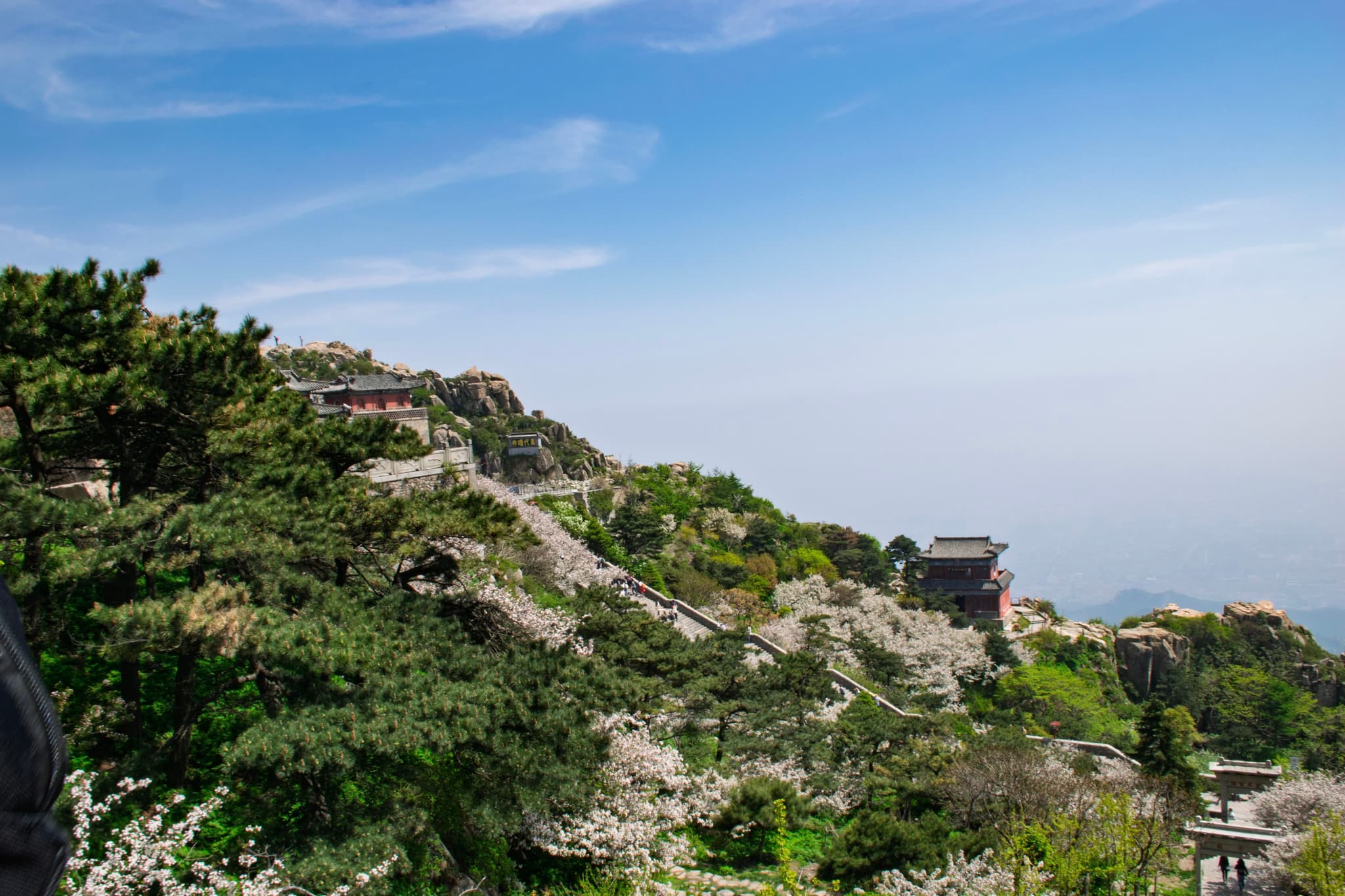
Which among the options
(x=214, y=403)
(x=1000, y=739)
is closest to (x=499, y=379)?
(x=1000, y=739)

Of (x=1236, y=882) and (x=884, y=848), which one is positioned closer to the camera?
(x=884, y=848)

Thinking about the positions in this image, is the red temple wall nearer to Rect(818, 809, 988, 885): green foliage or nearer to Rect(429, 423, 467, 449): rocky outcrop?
Rect(429, 423, 467, 449): rocky outcrop

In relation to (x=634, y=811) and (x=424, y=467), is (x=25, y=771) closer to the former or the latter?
(x=634, y=811)

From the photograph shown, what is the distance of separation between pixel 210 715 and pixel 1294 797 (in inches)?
844

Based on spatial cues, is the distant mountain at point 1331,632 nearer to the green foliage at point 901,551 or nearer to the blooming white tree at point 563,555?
the green foliage at point 901,551

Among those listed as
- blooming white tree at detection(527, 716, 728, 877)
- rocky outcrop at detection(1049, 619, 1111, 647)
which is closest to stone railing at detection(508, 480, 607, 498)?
rocky outcrop at detection(1049, 619, 1111, 647)

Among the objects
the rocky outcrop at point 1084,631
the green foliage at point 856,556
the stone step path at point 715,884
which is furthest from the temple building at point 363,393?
the rocky outcrop at point 1084,631

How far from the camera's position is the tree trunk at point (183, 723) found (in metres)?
10.9

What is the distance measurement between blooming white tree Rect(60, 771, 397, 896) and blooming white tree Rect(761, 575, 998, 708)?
23.6 m

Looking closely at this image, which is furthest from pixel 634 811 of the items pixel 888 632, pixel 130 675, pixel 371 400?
pixel 371 400

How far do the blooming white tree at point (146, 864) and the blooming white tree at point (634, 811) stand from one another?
14.0ft

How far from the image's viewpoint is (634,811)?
1441 centimetres

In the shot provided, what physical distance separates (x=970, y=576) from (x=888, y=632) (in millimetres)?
11605

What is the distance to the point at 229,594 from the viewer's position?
10266 millimetres
